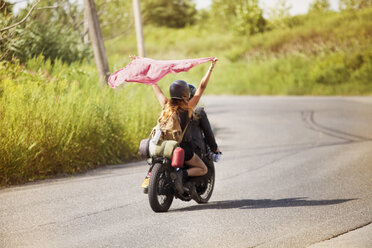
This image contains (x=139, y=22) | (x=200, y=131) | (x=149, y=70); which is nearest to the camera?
(x=149, y=70)

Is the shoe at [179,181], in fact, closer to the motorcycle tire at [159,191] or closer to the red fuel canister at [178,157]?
the motorcycle tire at [159,191]

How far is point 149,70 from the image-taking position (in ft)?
23.0

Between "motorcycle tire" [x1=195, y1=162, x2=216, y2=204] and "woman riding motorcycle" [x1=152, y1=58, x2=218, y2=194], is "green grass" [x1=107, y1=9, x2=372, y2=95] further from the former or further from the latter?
"woman riding motorcycle" [x1=152, y1=58, x2=218, y2=194]

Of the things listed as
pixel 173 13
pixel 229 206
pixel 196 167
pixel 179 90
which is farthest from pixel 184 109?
pixel 173 13

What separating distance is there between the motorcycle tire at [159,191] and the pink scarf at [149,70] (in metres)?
1.10

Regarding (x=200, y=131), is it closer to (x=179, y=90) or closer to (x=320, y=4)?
(x=179, y=90)

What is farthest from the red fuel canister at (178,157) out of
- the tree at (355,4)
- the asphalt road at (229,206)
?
the tree at (355,4)

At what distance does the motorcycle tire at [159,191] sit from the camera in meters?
6.57

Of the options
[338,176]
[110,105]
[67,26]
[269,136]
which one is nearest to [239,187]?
[338,176]

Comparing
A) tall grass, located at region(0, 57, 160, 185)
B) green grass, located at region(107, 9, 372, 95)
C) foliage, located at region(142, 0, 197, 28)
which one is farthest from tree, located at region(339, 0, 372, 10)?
tall grass, located at region(0, 57, 160, 185)

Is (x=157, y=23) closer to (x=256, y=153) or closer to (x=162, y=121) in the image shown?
(x=256, y=153)

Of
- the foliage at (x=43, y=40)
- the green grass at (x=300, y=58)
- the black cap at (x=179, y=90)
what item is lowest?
the green grass at (x=300, y=58)

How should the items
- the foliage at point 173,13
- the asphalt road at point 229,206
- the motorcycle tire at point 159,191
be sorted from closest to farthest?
the asphalt road at point 229,206
the motorcycle tire at point 159,191
the foliage at point 173,13

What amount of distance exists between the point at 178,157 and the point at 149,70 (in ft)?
4.08
